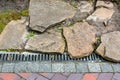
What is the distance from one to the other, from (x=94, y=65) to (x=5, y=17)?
1519 millimetres

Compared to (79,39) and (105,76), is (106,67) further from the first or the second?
(79,39)

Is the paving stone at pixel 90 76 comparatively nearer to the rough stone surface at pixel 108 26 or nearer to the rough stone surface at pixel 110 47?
the rough stone surface at pixel 110 47

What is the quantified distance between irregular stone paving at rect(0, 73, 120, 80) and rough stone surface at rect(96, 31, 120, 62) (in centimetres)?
26

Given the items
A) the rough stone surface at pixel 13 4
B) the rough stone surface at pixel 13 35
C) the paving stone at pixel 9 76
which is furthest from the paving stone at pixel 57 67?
the rough stone surface at pixel 13 4

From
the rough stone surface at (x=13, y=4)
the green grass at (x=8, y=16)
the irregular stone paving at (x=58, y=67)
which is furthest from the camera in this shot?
the rough stone surface at (x=13, y=4)

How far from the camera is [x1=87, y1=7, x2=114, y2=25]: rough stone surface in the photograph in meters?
3.87

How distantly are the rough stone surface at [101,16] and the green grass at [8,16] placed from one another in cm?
96

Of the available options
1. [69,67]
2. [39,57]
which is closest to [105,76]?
[69,67]

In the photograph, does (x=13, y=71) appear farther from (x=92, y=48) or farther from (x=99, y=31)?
(x=99, y=31)

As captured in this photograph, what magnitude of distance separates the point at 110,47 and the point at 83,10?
0.91m

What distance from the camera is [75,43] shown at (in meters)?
3.46

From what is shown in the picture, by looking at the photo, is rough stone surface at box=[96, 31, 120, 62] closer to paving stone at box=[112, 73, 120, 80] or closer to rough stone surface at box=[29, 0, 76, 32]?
paving stone at box=[112, 73, 120, 80]

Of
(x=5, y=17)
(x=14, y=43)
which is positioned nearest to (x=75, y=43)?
(x=14, y=43)

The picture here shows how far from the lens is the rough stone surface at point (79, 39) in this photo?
3367 mm
